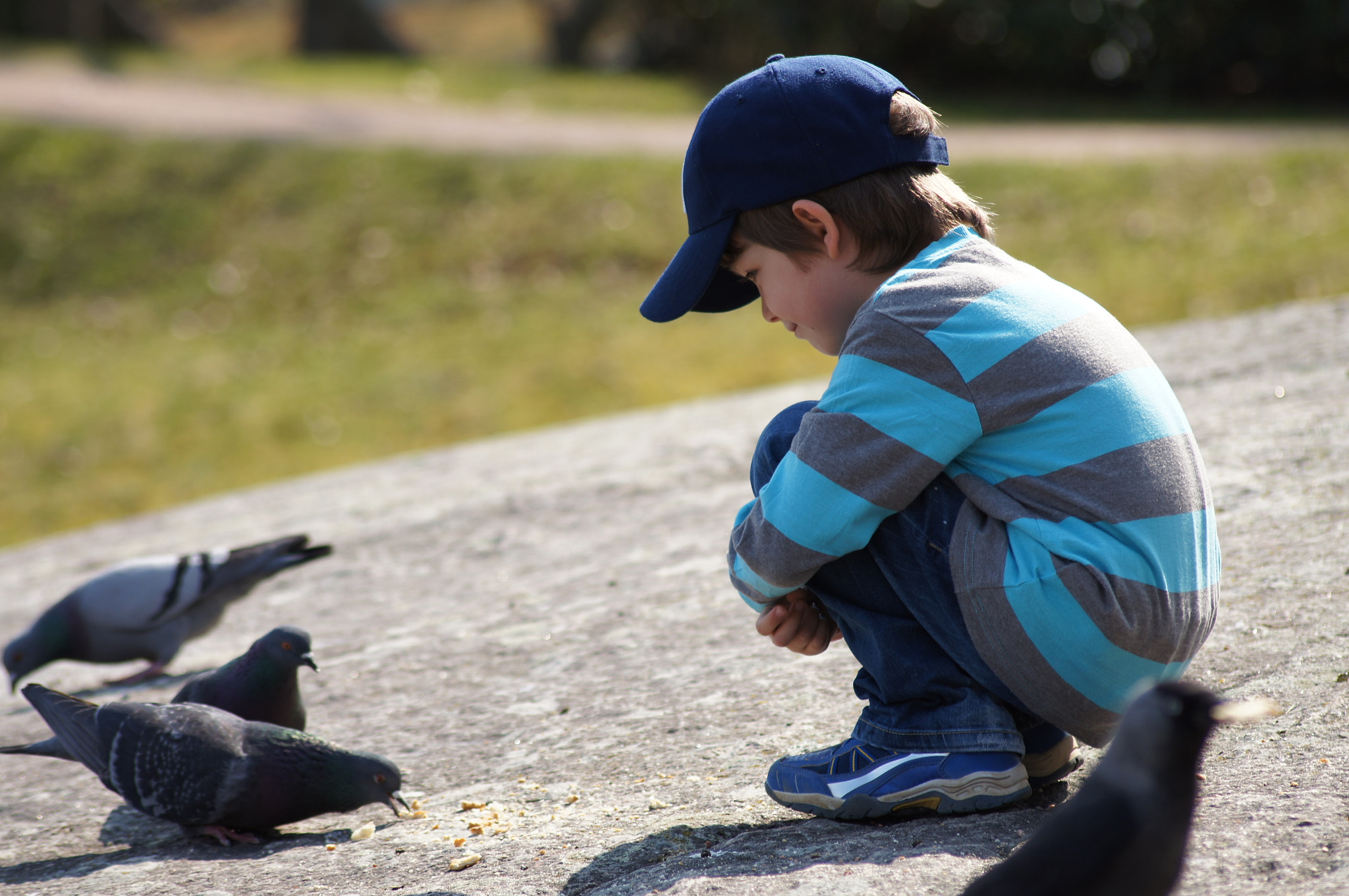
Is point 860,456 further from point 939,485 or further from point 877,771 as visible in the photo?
point 877,771

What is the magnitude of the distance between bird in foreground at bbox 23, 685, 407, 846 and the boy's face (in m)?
1.24

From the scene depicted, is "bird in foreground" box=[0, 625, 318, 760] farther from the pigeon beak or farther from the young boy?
the pigeon beak

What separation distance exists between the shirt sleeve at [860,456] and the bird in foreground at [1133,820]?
0.56 m

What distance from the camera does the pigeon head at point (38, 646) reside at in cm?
382

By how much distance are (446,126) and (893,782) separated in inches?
468

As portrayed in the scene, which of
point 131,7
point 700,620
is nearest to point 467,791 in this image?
point 700,620

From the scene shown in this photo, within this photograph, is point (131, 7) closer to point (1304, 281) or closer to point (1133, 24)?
point (1133, 24)

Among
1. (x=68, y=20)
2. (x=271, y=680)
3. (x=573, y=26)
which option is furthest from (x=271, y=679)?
(x=68, y=20)

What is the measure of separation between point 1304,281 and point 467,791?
6484 millimetres

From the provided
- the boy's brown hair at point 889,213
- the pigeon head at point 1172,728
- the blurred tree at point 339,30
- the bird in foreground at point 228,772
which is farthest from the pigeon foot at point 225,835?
the blurred tree at point 339,30

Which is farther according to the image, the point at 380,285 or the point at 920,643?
the point at 380,285

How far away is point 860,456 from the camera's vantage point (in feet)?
6.17

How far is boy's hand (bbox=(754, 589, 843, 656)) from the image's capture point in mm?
2098

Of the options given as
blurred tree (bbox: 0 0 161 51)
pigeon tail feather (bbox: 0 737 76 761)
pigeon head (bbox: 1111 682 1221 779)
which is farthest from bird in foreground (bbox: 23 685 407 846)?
blurred tree (bbox: 0 0 161 51)
